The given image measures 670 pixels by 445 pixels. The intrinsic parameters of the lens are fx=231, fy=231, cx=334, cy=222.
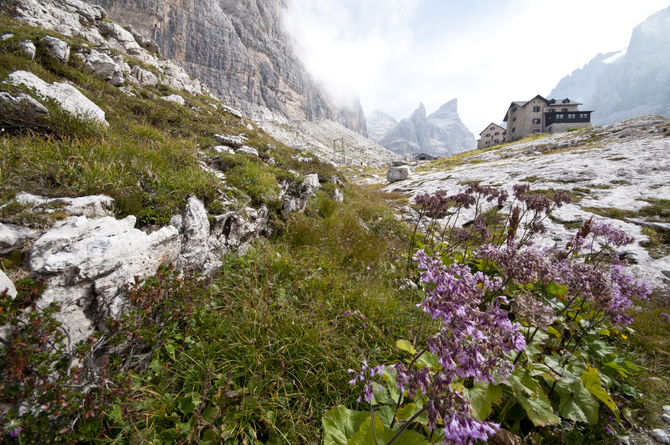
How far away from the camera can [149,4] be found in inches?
3794

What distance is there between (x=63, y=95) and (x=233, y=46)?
154m

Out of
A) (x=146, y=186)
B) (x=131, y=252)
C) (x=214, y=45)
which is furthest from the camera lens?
(x=214, y=45)

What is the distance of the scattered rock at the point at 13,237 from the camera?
8.59 ft

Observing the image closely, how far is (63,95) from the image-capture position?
5.91 meters

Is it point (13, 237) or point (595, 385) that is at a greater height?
point (13, 237)

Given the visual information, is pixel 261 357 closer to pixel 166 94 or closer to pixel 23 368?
pixel 23 368

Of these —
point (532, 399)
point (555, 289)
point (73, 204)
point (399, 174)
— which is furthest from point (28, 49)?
point (399, 174)

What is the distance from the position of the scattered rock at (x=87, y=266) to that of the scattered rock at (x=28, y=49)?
11556 mm

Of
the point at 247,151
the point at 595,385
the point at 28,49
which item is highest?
the point at 28,49

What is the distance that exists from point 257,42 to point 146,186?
178687mm

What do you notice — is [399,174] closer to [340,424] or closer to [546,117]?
[340,424]

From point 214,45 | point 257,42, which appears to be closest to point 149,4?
point 214,45

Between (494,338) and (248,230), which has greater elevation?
(248,230)

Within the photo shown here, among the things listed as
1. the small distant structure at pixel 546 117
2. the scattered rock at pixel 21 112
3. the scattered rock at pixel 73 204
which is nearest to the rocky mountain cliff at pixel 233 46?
the small distant structure at pixel 546 117
